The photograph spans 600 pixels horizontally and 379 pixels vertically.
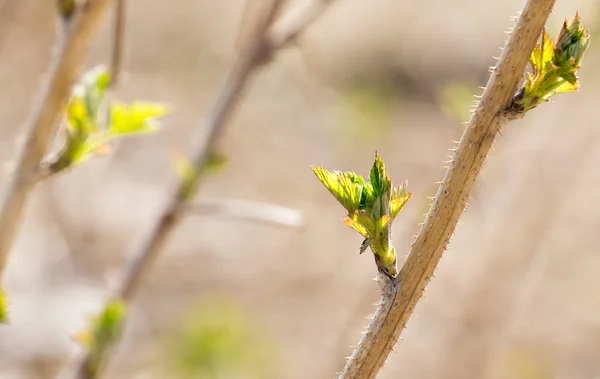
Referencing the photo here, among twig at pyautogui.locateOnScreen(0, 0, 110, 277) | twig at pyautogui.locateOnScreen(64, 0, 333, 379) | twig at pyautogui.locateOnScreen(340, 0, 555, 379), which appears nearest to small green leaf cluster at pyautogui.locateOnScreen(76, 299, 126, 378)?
twig at pyautogui.locateOnScreen(64, 0, 333, 379)

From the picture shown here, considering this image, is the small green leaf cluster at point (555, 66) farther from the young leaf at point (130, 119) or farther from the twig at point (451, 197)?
the young leaf at point (130, 119)

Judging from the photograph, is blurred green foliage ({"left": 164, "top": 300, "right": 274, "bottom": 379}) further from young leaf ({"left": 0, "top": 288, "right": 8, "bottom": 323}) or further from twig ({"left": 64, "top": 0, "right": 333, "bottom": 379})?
young leaf ({"left": 0, "top": 288, "right": 8, "bottom": 323})

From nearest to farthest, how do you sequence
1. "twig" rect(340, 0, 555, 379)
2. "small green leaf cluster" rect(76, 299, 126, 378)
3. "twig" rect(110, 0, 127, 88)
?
"twig" rect(340, 0, 555, 379)
"twig" rect(110, 0, 127, 88)
"small green leaf cluster" rect(76, 299, 126, 378)

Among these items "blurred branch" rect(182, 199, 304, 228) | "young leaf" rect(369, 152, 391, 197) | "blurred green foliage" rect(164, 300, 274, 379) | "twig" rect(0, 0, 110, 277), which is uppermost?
"twig" rect(0, 0, 110, 277)

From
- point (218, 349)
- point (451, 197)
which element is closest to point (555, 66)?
point (451, 197)

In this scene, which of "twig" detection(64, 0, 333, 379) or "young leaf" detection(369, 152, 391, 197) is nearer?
"young leaf" detection(369, 152, 391, 197)

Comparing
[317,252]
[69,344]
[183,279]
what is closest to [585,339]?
[317,252]

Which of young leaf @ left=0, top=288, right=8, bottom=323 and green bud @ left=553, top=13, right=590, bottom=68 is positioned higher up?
young leaf @ left=0, top=288, right=8, bottom=323
